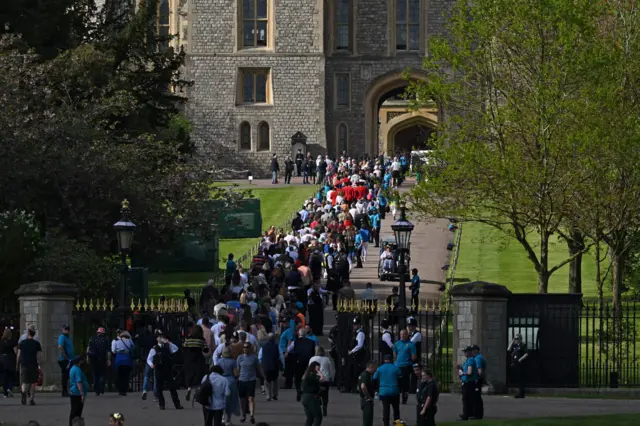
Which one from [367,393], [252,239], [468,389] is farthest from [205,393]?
[252,239]

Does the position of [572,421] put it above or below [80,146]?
below

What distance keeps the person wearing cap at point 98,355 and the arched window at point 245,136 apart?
163ft

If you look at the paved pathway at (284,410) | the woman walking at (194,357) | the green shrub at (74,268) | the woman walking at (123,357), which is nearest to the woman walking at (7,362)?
the paved pathway at (284,410)

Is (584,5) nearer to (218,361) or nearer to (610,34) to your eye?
(610,34)

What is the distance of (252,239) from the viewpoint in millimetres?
54781

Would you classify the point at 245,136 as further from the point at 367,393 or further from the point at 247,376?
the point at 367,393

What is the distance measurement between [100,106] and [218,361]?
15.0 meters

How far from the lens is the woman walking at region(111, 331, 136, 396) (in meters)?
29.0

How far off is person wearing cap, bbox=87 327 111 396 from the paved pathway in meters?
0.37

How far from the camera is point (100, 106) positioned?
39.4 m

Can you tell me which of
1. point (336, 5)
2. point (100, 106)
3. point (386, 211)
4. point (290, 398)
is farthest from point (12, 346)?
point (336, 5)

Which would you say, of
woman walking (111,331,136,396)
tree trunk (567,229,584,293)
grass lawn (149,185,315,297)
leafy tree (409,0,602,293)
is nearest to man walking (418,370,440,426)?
woman walking (111,331,136,396)

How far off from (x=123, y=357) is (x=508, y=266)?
2126 cm

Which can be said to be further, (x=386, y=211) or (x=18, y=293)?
(x=386, y=211)
